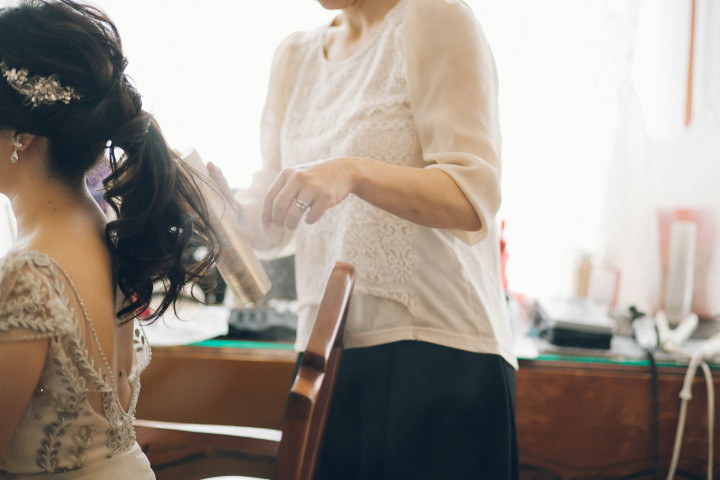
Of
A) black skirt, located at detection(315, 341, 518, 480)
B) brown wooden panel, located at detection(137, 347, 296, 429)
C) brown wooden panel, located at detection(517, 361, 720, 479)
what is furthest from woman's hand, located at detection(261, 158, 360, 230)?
brown wooden panel, located at detection(517, 361, 720, 479)

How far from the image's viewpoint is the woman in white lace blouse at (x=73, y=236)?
0.67 m

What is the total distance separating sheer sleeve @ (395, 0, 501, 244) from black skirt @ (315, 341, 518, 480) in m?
0.20

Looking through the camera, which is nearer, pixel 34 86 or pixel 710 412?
pixel 34 86

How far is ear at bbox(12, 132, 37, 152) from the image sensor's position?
730 mm

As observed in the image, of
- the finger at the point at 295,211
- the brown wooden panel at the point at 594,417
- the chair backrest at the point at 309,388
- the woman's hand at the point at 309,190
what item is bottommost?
the brown wooden panel at the point at 594,417


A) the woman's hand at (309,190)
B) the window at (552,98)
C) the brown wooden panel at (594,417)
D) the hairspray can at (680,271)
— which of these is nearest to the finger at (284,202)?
the woman's hand at (309,190)

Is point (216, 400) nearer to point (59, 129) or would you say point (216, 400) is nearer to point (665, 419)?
point (59, 129)

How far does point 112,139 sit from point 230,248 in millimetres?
219

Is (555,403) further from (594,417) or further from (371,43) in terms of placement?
(371,43)

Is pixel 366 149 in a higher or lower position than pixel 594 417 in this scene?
higher

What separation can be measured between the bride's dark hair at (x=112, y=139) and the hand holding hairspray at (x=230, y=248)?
0.05 ft

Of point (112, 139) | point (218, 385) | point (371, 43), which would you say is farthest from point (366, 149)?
point (218, 385)

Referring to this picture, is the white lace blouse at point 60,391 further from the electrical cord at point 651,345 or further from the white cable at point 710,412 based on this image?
the white cable at point 710,412

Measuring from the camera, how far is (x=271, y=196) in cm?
69
